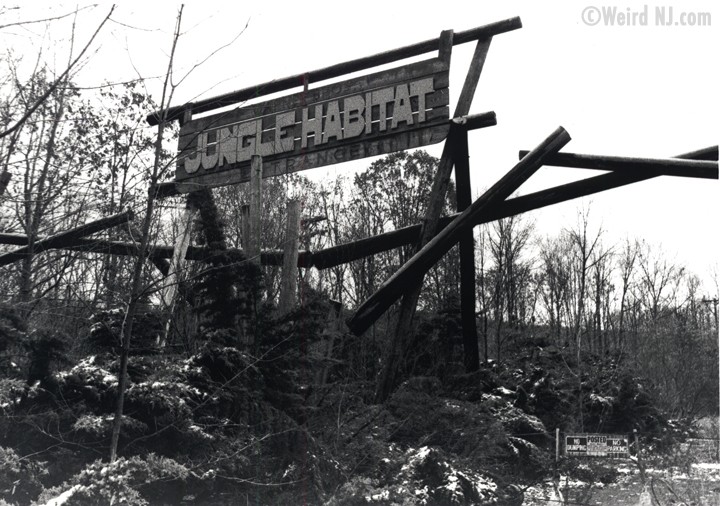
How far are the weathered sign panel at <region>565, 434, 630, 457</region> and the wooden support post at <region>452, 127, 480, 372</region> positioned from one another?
1.44 m

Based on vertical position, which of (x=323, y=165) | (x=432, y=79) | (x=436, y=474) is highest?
(x=432, y=79)

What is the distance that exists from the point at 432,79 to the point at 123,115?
4.84m

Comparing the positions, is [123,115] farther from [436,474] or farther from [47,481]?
[436,474]

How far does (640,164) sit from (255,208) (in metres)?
3.88

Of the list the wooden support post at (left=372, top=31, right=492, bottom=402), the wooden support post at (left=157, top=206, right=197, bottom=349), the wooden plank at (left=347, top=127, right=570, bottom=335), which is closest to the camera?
the wooden support post at (left=157, top=206, right=197, bottom=349)

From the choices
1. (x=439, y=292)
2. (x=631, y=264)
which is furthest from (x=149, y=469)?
(x=631, y=264)

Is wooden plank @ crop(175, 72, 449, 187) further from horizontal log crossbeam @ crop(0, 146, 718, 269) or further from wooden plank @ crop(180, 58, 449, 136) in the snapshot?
horizontal log crossbeam @ crop(0, 146, 718, 269)

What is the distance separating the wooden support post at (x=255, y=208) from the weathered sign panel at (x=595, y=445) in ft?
11.5

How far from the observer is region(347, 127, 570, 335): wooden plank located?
244 inches

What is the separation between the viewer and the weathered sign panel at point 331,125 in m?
6.79

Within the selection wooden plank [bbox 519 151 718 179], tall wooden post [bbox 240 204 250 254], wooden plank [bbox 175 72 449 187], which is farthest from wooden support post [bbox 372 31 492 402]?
tall wooden post [bbox 240 204 250 254]

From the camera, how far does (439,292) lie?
60.6ft

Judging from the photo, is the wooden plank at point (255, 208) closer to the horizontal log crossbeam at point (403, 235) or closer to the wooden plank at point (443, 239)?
the horizontal log crossbeam at point (403, 235)

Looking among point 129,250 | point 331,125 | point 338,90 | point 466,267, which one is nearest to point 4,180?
point 129,250
